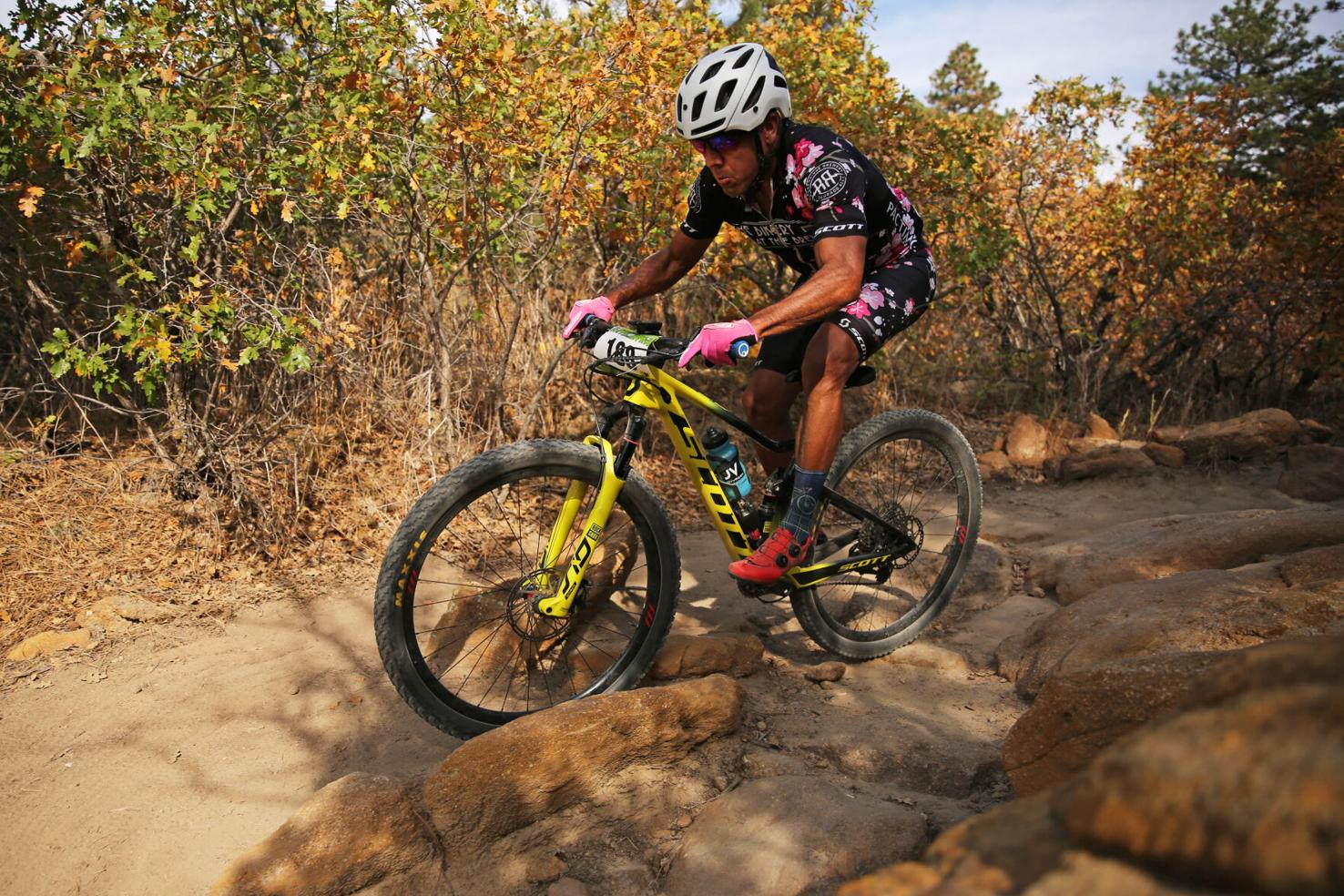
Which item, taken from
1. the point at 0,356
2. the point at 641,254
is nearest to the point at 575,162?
the point at 641,254

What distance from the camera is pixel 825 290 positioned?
309 centimetres

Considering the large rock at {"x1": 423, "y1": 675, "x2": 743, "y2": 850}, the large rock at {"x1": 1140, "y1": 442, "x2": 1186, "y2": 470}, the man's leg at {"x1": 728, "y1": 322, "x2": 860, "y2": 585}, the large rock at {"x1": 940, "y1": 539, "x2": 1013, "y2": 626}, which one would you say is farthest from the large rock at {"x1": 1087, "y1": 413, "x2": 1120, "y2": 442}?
the large rock at {"x1": 423, "y1": 675, "x2": 743, "y2": 850}

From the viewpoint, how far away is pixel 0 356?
5.79 meters

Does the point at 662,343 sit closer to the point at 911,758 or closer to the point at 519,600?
the point at 519,600

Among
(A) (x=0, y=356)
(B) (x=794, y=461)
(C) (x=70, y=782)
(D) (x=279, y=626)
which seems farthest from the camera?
(A) (x=0, y=356)

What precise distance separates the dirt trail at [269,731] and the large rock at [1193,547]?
9.8 inches

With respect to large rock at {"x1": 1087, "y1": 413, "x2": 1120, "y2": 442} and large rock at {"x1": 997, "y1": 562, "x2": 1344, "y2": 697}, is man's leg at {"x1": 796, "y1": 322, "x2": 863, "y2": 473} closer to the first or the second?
large rock at {"x1": 997, "y1": 562, "x2": 1344, "y2": 697}

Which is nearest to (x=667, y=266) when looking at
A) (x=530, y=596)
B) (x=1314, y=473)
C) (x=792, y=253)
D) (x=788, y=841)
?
(x=792, y=253)

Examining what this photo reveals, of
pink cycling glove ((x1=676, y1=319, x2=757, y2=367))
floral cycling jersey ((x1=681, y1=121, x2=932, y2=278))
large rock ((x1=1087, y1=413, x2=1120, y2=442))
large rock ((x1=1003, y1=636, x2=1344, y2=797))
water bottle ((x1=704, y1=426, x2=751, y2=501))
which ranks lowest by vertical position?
large rock ((x1=1003, y1=636, x2=1344, y2=797))

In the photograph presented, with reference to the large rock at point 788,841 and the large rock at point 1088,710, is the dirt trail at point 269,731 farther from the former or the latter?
the large rock at point 1088,710

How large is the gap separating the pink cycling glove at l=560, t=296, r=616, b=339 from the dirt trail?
1.52m

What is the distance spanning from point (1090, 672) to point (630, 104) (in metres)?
3.94

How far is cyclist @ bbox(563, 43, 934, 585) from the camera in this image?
10.2 feet

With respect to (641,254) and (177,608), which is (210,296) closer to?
(177,608)
